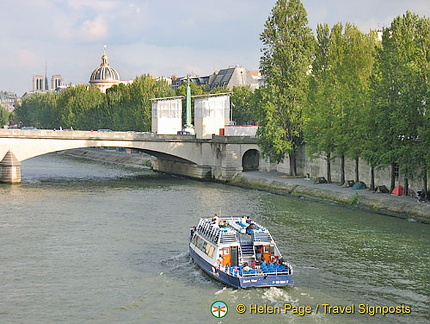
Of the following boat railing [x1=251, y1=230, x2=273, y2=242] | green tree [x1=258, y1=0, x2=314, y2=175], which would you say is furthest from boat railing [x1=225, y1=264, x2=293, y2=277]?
green tree [x1=258, y1=0, x2=314, y2=175]

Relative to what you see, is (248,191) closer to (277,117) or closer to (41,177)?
(277,117)

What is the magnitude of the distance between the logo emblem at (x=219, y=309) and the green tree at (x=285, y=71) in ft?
164

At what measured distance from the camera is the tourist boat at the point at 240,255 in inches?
1453

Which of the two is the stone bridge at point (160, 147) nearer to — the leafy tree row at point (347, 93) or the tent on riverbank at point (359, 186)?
the leafy tree row at point (347, 93)

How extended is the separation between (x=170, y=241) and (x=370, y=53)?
36.3 m

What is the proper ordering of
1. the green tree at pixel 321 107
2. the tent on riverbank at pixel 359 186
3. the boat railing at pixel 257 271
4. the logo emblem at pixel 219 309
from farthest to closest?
the green tree at pixel 321 107, the tent on riverbank at pixel 359 186, the boat railing at pixel 257 271, the logo emblem at pixel 219 309

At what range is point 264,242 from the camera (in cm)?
4066

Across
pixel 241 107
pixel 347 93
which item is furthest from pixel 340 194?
pixel 241 107

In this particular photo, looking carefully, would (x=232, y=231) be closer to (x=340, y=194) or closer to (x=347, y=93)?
(x=340, y=194)

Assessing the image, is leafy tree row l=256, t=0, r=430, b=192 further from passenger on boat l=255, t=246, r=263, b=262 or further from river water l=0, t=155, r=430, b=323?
passenger on boat l=255, t=246, r=263, b=262

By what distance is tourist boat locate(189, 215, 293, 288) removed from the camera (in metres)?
36.9

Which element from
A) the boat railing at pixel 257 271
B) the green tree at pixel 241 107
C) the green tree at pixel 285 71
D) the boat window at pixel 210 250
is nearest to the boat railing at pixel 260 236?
the boat window at pixel 210 250

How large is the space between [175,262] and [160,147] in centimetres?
5687

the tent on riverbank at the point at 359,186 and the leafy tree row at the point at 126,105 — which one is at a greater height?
the leafy tree row at the point at 126,105
